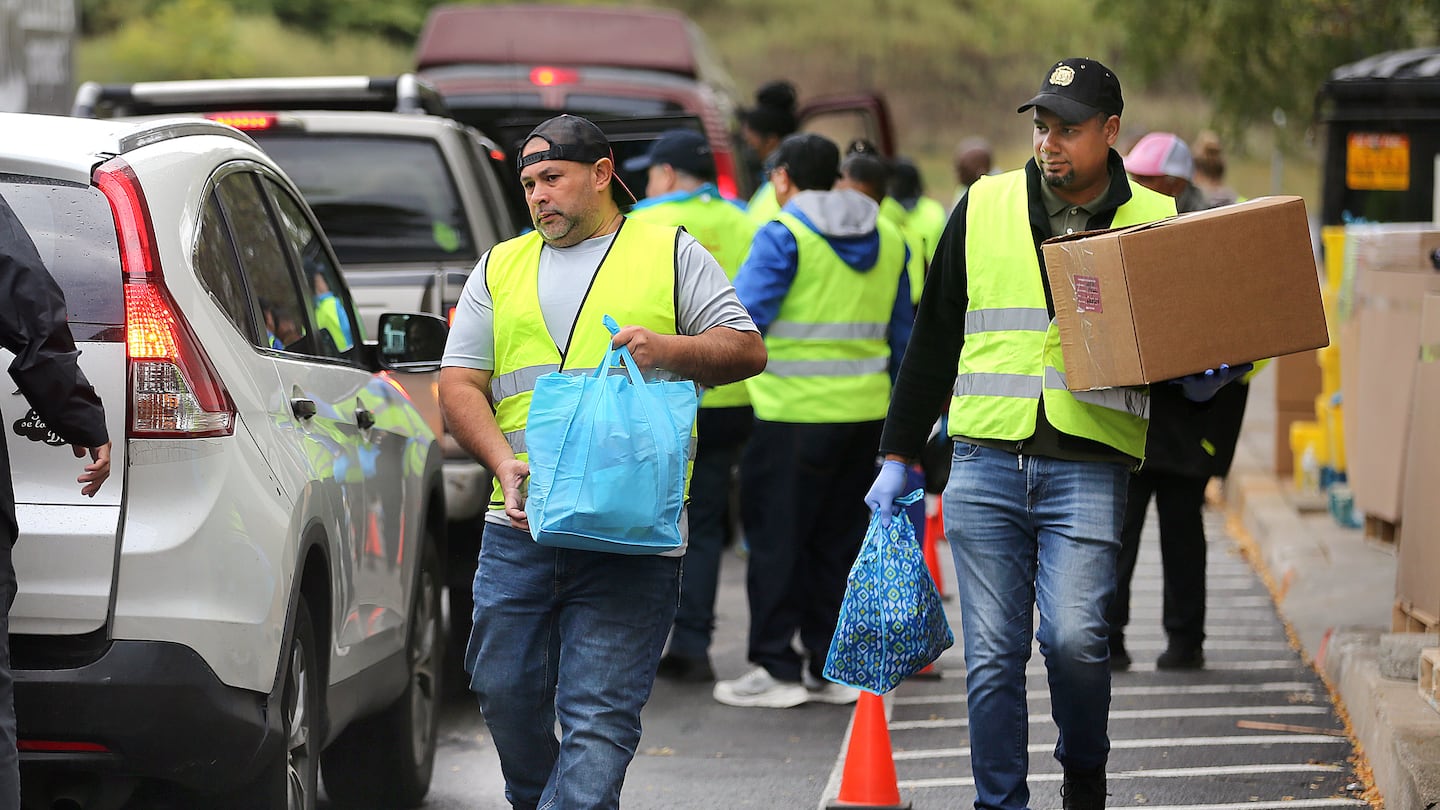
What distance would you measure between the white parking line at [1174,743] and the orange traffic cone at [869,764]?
40.0 inches

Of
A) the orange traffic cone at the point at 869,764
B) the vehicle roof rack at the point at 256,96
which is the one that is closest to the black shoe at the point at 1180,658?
the orange traffic cone at the point at 869,764

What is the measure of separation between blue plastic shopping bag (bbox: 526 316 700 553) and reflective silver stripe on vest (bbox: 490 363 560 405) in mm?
237

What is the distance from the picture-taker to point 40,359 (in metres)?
3.75

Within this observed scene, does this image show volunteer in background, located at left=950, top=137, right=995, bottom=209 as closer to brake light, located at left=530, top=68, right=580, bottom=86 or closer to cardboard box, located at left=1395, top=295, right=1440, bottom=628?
brake light, located at left=530, top=68, right=580, bottom=86

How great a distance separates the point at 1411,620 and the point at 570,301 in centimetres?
362

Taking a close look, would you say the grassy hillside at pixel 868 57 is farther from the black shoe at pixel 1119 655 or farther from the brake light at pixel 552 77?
the black shoe at pixel 1119 655

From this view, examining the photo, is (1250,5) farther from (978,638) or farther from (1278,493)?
(978,638)

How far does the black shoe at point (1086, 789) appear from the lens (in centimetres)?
477

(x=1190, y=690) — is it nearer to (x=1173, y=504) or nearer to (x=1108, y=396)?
(x=1173, y=504)

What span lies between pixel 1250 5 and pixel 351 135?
859 centimetres

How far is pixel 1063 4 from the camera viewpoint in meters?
46.5

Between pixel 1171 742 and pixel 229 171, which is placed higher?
pixel 229 171

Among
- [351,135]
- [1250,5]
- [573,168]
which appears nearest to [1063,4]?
[1250,5]

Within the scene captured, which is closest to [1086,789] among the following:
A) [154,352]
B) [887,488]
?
[887,488]
